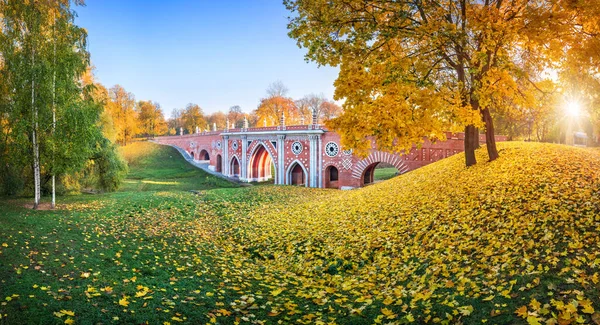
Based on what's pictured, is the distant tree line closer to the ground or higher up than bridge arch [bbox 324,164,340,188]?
higher up

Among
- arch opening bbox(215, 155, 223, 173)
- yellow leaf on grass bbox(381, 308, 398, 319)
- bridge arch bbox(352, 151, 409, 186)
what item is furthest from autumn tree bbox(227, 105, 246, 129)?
yellow leaf on grass bbox(381, 308, 398, 319)

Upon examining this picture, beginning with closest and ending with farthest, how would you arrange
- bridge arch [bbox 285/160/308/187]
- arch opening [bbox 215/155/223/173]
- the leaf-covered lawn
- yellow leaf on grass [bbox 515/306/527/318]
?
yellow leaf on grass [bbox 515/306/527/318]
the leaf-covered lawn
bridge arch [bbox 285/160/308/187]
arch opening [bbox 215/155/223/173]

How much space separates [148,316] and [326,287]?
3460mm

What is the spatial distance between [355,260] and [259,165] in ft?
124

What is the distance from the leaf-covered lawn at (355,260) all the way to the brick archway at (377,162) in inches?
557

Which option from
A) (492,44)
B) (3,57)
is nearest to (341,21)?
(492,44)

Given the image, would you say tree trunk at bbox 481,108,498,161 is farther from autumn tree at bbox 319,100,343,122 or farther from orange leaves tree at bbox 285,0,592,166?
autumn tree at bbox 319,100,343,122

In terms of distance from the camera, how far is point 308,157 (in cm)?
3547

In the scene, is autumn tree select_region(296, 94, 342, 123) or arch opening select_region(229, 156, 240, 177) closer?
arch opening select_region(229, 156, 240, 177)

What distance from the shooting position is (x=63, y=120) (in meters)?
13.0

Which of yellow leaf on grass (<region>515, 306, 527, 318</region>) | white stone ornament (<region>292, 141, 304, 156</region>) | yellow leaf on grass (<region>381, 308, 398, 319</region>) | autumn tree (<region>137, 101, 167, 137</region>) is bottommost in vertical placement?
yellow leaf on grass (<region>381, 308, 398, 319</region>)

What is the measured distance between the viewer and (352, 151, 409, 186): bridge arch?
1095 inches

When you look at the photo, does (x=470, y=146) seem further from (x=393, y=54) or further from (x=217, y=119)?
(x=217, y=119)

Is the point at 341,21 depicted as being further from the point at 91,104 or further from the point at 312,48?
the point at 91,104
